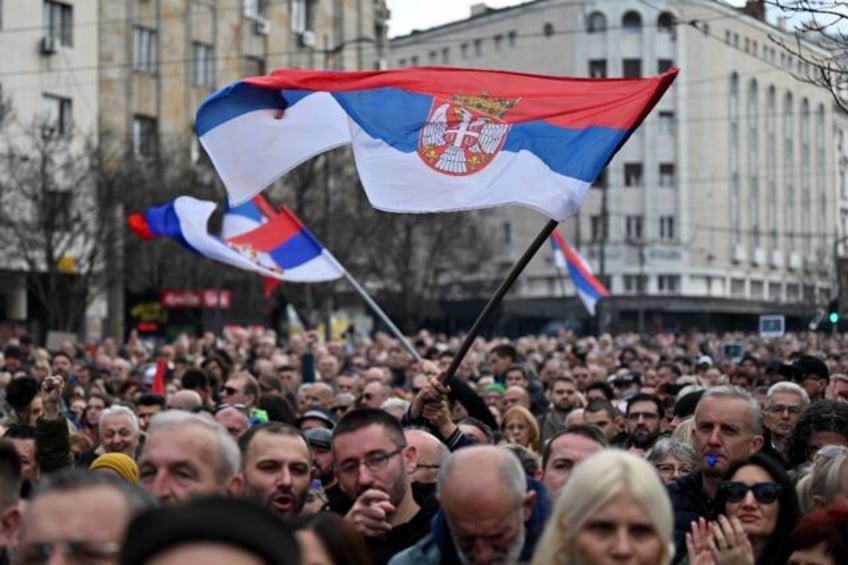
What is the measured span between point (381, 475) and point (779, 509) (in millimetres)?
1586

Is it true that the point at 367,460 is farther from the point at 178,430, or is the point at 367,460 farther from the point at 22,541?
the point at 22,541

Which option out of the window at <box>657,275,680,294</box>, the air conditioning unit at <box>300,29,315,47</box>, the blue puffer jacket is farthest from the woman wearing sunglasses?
the window at <box>657,275,680,294</box>

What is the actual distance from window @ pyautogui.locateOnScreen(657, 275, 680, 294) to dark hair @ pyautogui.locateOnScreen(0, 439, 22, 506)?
2962 inches

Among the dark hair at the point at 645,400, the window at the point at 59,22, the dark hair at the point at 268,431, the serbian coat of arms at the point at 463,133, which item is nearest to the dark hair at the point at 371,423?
the dark hair at the point at 268,431

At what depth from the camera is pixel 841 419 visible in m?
8.46

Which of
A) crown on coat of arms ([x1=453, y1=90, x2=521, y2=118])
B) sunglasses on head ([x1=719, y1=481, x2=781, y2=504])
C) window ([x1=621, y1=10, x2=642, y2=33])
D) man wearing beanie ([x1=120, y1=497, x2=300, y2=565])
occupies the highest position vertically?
window ([x1=621, y1=10, x2=642, y2=33])

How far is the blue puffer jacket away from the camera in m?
5.05

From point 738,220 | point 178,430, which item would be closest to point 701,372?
point 178,430

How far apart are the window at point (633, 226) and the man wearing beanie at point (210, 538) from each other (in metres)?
77.5

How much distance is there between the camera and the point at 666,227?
80.5 m

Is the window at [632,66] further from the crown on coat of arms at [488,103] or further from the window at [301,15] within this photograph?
the crown on coat of arms at [488,103]

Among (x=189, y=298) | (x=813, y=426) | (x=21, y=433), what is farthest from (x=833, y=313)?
(x=21, y=433)

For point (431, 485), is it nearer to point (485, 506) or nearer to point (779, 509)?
point (779, 509)

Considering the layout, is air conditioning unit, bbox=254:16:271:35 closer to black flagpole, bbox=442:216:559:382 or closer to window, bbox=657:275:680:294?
window, bbox=657:275:680:294
